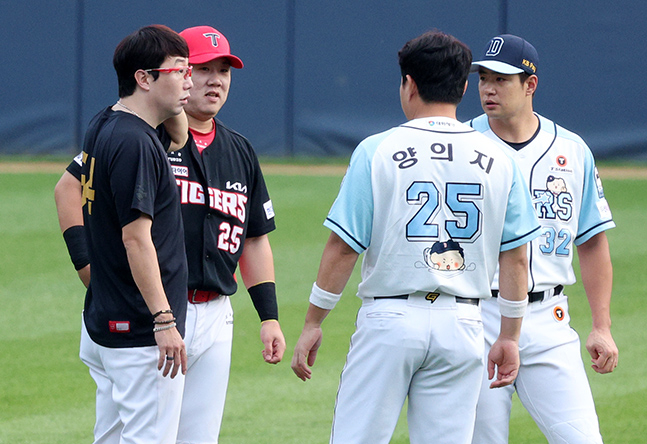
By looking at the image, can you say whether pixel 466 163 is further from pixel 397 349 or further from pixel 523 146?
pixel 523 146

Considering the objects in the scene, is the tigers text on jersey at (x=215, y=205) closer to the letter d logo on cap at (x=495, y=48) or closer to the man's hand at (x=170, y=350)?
the man's hand at (x=170, y=350)

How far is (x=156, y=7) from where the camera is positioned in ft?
55.1

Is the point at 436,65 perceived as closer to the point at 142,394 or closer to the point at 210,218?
the point at 210,218

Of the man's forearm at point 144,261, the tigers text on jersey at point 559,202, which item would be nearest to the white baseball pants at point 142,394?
the man's forearm at point 144,261

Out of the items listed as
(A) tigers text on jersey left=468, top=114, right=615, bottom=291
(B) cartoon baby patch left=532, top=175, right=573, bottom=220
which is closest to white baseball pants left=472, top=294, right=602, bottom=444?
(A) tigers text on jersey left=468, top=114, right=615, bottom=291

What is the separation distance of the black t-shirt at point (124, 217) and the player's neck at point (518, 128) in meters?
1.53

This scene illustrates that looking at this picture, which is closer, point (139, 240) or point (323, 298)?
point (139, 240)

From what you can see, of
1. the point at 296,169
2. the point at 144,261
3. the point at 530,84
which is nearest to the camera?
the point at 144,261

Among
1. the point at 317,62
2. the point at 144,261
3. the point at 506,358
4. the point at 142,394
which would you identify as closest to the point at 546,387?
the point at 506,358

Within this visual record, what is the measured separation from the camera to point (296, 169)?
51.5ft

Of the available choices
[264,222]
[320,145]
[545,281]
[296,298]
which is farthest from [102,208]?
[320,145]

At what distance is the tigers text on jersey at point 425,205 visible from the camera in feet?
9.36

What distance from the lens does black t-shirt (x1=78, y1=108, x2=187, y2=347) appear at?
2.80 m

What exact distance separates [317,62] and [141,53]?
1413 centimetres
